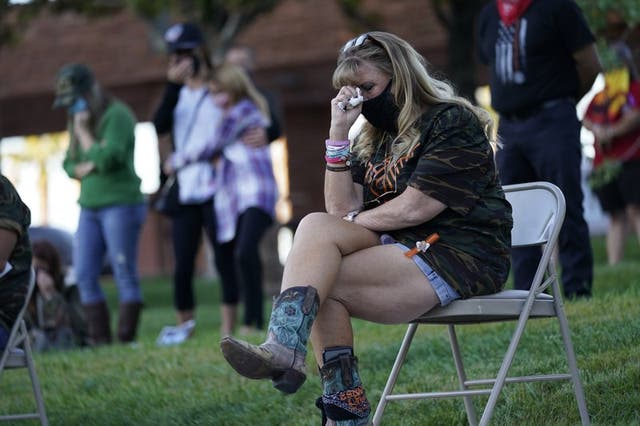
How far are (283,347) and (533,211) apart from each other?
1.20m

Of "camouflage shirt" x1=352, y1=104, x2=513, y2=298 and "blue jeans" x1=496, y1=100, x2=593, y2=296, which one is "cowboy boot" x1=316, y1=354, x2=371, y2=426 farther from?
"blue jeans" x1=496, y1=100, x2=593, y2=296

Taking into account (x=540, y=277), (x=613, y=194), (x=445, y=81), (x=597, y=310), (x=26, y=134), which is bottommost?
(x=26, y=134)

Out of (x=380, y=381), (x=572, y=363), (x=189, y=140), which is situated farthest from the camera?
(x=189, y=140)

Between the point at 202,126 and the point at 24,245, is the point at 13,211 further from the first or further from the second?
the point at 202,126

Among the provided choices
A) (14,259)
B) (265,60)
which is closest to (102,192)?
(14,259)

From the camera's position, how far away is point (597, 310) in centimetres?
607

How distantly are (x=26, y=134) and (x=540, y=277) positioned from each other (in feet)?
76.8

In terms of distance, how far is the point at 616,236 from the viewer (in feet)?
35.3

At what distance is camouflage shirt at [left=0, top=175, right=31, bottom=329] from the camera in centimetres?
481

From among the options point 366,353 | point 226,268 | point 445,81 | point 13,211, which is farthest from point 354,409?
point 226,268

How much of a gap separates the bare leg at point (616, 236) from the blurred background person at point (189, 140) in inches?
152

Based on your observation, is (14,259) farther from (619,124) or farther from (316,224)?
(619,124)

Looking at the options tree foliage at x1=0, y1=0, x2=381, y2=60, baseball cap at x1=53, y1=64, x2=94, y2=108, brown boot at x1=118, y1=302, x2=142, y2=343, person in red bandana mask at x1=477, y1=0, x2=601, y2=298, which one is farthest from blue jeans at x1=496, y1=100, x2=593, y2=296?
tree foliage at x1=0, y1=0, x2=381, y2=60

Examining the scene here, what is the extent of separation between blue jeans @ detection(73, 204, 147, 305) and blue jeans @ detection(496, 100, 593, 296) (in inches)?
112
